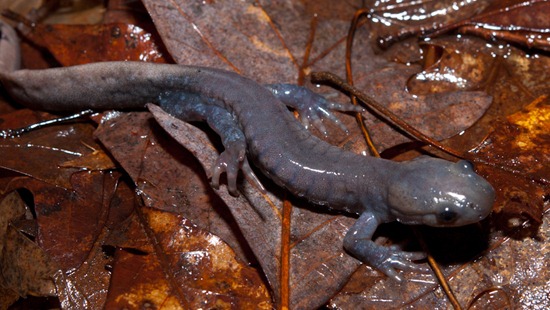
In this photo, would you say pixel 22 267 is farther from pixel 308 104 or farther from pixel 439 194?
pixel 439 194

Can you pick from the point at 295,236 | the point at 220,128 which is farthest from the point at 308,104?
the point at 295,236

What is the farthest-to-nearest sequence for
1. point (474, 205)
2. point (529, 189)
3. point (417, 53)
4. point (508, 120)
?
1. point (417, 53)
2. point (508, 120)
3. point (529, 189)
4. point (474, 205)

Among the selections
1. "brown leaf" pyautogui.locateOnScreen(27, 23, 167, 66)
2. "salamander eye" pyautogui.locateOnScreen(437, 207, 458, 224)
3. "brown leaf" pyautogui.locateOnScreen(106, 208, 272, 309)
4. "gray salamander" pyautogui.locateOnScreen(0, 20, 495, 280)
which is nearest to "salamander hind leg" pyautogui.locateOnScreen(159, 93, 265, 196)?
"gray salamander" pyautogui.locateOnScreen(0, 20, 495, 280)

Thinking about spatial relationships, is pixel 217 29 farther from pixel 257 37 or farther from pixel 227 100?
pixel 227 100

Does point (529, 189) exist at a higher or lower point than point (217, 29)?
lower

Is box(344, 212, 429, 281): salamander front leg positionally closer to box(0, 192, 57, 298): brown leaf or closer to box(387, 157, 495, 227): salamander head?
box(387, 157, 495, 227): salamander head

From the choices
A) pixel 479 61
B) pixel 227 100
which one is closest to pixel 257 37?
pixel 227 100
